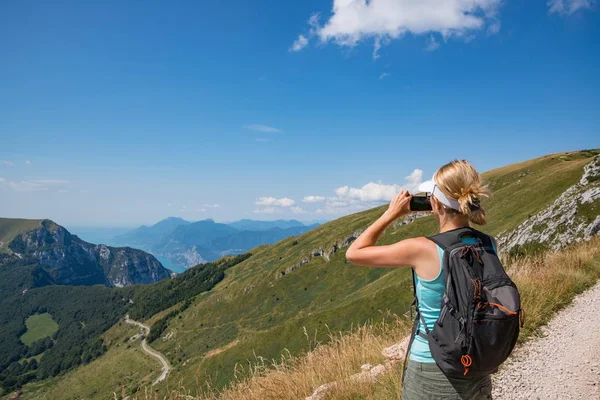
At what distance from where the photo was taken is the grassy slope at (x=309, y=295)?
67.3 m

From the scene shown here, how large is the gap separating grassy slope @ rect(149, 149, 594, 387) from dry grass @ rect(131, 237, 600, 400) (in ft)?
80.2

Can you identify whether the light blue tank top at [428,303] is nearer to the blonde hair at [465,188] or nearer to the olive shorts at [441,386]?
the olive shorts at [441,386]

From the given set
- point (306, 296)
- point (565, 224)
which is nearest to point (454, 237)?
point (565, 224)

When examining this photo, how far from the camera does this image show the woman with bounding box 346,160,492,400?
9.39ft

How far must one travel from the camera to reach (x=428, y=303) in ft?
9.73

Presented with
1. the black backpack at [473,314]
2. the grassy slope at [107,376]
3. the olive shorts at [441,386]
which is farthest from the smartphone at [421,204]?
the grassy slope at [107,376]

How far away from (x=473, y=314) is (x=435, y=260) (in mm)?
459

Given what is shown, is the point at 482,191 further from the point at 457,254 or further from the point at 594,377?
the point at 594,377

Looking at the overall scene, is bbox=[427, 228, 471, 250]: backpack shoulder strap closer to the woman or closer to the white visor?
the woman

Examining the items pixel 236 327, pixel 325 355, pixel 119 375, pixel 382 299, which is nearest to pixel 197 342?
pixel 236 327

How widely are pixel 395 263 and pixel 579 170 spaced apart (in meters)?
86.3

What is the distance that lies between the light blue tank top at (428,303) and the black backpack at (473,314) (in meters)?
0.07

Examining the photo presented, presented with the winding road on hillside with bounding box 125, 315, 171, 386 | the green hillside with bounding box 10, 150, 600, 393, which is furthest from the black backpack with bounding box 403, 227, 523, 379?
the winding road on hillside with bounding box 125, 315, 171, 386

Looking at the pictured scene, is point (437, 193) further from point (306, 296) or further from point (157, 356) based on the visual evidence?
point (157, 356)
